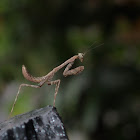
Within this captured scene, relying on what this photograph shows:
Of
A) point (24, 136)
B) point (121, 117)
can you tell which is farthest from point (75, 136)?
point (24, 136)

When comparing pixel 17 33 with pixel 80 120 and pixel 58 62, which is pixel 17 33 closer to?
pixel 58 62

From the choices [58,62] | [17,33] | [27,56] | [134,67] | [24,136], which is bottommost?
[24,136]

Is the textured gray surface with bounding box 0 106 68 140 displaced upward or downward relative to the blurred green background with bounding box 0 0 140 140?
downward

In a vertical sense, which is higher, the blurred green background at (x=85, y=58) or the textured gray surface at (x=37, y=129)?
the blurred green background at (x=85, y=58)

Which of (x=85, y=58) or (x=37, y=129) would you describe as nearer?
(x=37, y=129)

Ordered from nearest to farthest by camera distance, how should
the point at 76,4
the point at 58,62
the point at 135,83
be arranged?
the point at 135,83, the point at 58,62, the point at 76,4

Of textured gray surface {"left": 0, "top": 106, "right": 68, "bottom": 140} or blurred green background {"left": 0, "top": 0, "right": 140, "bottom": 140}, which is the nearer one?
textured gray surface {"left": 0, "top": 106, "right": 68, "bottom": 140}

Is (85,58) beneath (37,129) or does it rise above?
above

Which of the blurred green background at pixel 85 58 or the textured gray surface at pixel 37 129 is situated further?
the blurred green background at pixel 85 58
